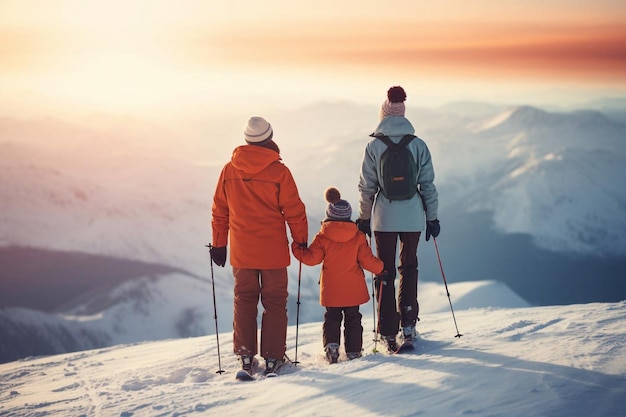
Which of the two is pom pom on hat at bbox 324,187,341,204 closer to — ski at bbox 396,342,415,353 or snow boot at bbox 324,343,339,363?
snow boot at bbox 324,343,339,363

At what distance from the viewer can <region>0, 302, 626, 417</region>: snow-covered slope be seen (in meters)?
3.73

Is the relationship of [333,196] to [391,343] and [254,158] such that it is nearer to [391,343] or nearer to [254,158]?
[254,158]

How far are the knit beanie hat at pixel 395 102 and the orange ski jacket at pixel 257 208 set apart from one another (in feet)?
3.98

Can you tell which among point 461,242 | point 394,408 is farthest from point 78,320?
point 461,242

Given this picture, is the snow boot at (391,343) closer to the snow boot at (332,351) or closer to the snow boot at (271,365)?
the snow boot at (332,351)

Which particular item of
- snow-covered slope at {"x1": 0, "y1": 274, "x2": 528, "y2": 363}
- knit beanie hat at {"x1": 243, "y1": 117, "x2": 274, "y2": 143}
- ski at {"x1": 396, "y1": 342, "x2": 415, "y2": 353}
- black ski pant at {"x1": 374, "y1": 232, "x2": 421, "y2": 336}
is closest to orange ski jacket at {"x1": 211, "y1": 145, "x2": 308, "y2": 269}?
knit beanie hat at {"x1": 243, "y1": 117, "x2": 274, "y2": 143}

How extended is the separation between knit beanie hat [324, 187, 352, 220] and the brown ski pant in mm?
743

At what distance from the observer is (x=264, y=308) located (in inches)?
211

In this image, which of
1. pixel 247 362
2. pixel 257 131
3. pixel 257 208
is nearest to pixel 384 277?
pixel 257 208

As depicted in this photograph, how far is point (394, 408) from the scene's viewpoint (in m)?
3.83

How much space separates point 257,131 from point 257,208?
2.44ft

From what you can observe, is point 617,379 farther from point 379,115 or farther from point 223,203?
point 223,203

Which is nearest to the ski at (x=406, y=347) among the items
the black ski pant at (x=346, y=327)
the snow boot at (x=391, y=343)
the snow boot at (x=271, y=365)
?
the snow boot at (x=391, y=343)

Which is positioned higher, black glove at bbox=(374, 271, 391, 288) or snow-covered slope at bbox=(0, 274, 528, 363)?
black glove at bbox=(374, 271, 391, 288)
